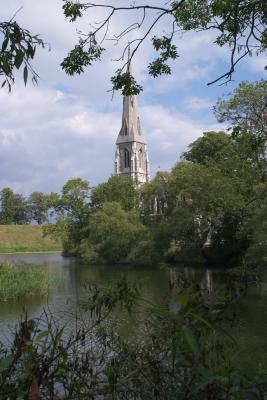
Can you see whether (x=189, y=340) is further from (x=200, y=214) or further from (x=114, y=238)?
(x=114, y=238)

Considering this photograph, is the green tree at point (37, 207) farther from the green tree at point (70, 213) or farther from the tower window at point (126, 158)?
the green tree at point (70, 213)

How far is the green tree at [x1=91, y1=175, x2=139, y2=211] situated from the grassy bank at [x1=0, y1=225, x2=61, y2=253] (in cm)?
2002

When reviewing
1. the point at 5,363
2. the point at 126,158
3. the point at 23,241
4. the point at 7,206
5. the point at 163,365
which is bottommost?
the point at 163,365

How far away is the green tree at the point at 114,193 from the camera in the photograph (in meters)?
65.4

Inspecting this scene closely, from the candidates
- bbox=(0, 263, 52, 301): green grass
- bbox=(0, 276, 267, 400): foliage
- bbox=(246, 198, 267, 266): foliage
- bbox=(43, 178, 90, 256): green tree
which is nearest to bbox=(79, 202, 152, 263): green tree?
bbox=(43, 178, 90, 256): green tree

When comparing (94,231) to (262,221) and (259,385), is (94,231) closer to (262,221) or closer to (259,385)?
(262,221)

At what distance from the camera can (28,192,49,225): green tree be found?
11331 cm

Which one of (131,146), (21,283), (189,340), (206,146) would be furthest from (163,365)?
(131,146)

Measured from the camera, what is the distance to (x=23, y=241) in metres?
85.6

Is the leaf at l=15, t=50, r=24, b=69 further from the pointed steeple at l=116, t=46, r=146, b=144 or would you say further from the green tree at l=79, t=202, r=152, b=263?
the pointed steeple at l=116, t=46, r=146, b=144

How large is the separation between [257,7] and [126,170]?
10326cm

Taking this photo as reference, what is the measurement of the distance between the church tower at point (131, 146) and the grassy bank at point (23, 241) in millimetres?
26213

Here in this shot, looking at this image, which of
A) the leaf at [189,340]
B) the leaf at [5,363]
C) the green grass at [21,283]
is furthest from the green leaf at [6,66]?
the green grass at [21,283]

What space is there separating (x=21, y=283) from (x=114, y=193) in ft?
149
